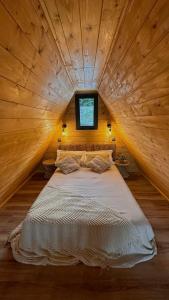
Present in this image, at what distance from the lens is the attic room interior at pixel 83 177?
1021 millimetres

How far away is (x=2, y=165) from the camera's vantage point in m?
2.04

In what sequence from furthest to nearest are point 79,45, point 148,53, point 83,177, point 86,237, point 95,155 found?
1. point 95,155
2. point 83,177
3. point 86,237
4. point 79,45
5. point 148,53

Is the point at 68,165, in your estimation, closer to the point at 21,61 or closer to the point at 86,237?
the point at 86,237

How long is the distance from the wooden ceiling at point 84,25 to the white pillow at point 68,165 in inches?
82.7

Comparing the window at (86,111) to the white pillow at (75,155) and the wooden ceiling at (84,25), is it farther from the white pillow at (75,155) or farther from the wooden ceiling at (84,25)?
the wooden ceiling at (84,25)

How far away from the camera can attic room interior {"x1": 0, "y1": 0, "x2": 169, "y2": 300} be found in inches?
40.2

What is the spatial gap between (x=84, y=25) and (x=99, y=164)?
2.58 m

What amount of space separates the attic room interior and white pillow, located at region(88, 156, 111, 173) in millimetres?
356

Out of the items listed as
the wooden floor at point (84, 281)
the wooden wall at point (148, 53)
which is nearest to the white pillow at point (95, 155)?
the wooden floor at point (84, 281)

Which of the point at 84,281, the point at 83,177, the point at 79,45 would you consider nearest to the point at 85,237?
the point at 84,281

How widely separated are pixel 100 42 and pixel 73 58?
44 cm

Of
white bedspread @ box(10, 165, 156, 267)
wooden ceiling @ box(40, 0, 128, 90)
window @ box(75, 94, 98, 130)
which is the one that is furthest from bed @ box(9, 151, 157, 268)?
window @ box(75, 94, 98, 130)

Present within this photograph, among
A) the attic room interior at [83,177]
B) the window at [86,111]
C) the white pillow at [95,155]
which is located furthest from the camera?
the window at [86,111]

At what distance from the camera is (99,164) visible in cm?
352
